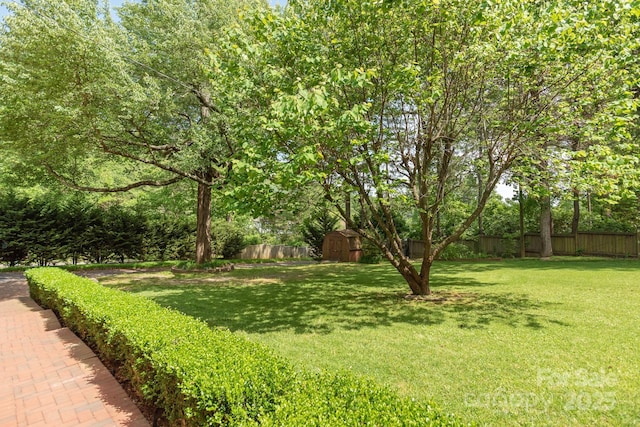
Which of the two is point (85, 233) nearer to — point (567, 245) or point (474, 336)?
point (474, 336)

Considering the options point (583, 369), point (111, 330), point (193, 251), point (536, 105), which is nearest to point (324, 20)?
point (536, 105)

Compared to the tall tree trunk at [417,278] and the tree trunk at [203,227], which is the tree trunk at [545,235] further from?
the tree trunk at [203,227]

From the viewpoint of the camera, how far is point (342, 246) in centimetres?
2306

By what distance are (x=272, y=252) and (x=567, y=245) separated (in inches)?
780

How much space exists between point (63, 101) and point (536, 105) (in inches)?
506

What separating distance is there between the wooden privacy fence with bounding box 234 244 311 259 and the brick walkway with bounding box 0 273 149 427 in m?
18.6

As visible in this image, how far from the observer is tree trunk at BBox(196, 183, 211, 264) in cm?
1673

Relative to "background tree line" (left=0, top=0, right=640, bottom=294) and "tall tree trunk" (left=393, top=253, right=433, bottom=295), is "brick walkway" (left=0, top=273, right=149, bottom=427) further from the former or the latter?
"tall tree trunk" (left=393, top=253, right=433, bottom=295)

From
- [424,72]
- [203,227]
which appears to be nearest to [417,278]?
[424,72]

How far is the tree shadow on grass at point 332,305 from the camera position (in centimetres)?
696

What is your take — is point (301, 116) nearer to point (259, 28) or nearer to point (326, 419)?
point (259, 28)

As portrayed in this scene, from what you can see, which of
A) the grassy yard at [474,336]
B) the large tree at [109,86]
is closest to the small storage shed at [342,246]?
the large tree at [109,86]

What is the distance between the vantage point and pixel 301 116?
534 centimetres

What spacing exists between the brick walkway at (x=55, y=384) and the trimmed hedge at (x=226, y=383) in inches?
10.1
